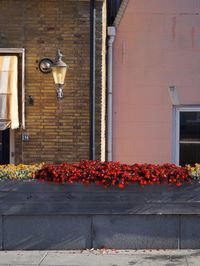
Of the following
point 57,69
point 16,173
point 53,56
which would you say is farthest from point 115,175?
point 53,56

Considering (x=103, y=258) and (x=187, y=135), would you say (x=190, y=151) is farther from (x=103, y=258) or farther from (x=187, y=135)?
(x=103, y=258)

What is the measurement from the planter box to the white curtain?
87.1 inches

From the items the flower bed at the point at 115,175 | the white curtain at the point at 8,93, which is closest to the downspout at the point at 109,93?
the white curtain at the point at 8,93

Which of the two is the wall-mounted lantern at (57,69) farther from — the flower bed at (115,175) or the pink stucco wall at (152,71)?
the flower bed at (115,175)

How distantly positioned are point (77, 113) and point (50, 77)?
2.66 ft

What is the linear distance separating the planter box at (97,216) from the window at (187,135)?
3.99 m

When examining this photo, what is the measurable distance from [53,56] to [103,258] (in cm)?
428

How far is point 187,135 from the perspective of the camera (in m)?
11.6

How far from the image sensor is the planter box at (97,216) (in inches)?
301

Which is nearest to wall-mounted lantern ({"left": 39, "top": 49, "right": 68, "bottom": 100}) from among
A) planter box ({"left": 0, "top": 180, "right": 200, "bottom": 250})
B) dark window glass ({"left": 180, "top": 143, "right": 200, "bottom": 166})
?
planter box ({"left": 0, "top": 180, "right": 200, "bottom": 250})

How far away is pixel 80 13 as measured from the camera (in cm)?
1016

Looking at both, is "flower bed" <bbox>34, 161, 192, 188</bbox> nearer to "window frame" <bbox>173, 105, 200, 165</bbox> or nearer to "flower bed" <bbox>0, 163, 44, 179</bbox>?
"flower bed" <bbox>0, 163, 44, 179</bbox>

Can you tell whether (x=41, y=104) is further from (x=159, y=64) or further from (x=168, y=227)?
(x=168, y=227)

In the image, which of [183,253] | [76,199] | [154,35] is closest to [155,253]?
[183,253]
